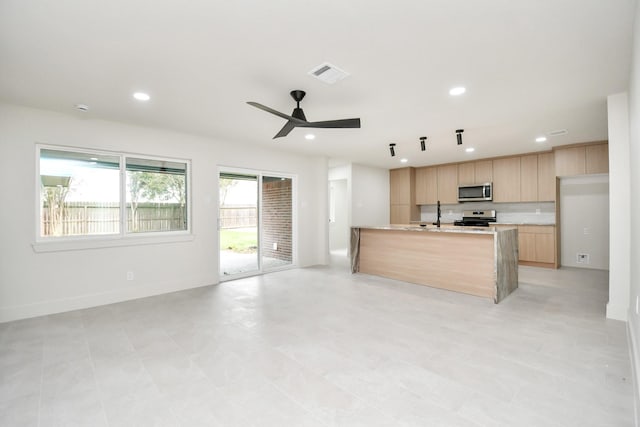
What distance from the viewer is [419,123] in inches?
171

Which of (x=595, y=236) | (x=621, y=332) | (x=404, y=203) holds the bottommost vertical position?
(x=621, y=332)

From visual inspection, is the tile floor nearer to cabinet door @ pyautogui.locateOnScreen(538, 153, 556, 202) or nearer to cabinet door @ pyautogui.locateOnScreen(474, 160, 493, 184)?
cabinet door @ pyautogui.locateOnScreen(538, 153, 556, 202)

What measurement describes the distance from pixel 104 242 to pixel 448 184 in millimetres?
7448

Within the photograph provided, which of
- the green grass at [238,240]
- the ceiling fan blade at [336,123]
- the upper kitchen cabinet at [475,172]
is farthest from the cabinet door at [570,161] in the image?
the green grass at [238,240]

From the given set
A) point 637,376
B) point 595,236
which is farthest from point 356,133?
point 595,236

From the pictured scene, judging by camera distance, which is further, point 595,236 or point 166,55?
point 595,236

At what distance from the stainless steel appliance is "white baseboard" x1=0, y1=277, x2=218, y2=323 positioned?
5843mm

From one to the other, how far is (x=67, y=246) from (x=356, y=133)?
4.27 metres

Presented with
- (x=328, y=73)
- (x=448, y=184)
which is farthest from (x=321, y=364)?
(x=448, y=184)

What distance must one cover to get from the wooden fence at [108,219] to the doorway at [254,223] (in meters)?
0.77

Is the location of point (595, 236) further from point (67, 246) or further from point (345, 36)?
point (67, 246)

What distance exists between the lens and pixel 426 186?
8.45m

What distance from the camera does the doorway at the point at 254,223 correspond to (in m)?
5.52

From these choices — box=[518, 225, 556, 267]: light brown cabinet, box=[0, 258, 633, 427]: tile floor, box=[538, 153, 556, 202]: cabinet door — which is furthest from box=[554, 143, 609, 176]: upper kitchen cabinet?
box=[0, 258, 633, 427]: tile floor
